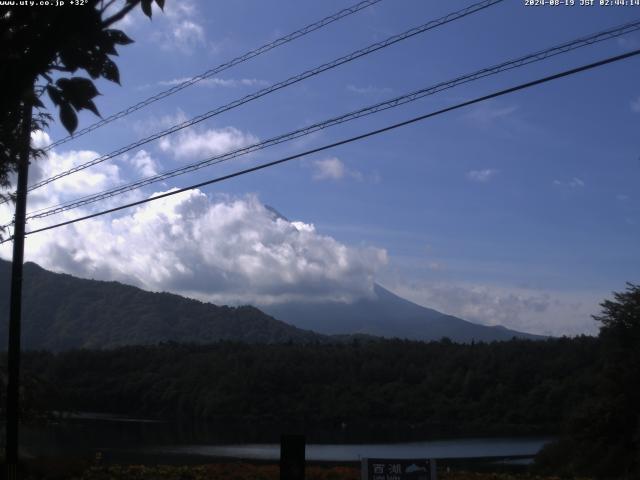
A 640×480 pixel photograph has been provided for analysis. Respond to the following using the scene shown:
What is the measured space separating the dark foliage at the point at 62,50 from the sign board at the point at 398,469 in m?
7.77

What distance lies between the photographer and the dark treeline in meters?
81.0

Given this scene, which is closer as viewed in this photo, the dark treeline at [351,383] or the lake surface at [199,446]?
the lake surface at [199,446]

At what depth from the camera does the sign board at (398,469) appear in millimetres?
10992

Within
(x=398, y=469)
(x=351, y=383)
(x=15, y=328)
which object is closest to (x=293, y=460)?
(x=398, y=469)

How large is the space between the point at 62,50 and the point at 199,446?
47359mm

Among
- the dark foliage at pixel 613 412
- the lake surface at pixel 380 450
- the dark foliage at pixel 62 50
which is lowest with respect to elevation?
the lake surface at pixel 380 450

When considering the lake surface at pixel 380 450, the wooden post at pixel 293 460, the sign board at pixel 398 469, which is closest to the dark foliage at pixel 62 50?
the wooden post at pixel 293 460

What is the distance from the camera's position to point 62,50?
14.2ft

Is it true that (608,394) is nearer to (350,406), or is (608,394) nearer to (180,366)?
(350,406)

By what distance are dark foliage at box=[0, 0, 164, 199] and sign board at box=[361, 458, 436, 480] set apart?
7775 millimetres

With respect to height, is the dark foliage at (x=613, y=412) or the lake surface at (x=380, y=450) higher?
the dark foliage at (x=613, y=412)

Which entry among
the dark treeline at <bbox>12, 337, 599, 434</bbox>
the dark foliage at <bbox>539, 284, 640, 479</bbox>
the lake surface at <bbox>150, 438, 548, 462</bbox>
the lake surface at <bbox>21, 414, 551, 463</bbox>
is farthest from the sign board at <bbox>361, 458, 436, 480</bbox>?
the dark treeline at <bbox>12, 337, 599, 434</bbox>

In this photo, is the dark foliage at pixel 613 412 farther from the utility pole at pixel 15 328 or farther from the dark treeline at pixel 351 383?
the dark treeline at pixel 351 383

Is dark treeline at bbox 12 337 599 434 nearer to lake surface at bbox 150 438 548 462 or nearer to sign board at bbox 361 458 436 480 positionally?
lake surface at bbox 150 438 548 462
